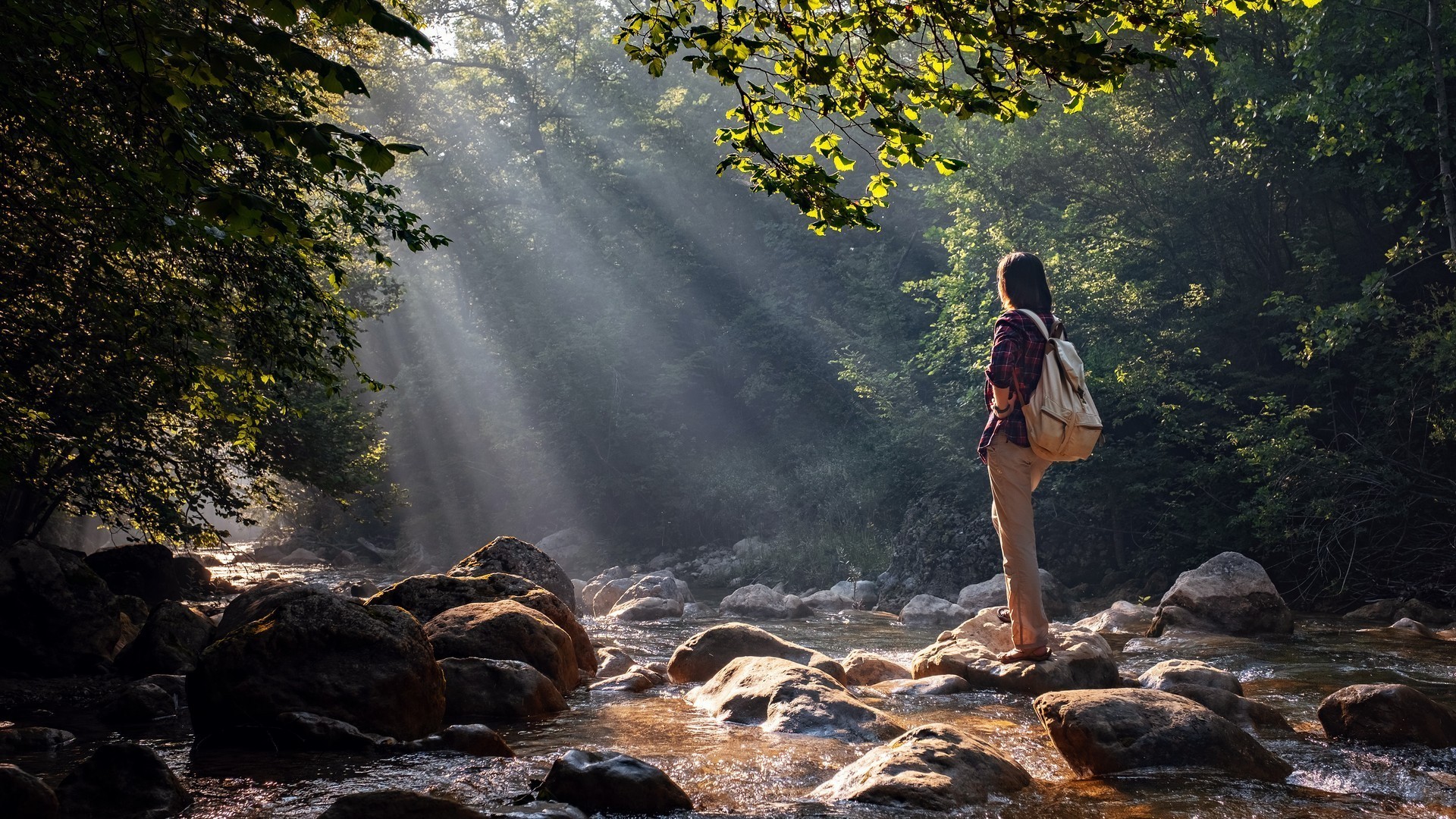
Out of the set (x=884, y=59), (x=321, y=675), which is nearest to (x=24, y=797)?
(x=321, y=675)

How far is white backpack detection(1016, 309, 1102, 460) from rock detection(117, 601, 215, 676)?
22.2 ft

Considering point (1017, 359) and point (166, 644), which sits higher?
point (1017, 359)

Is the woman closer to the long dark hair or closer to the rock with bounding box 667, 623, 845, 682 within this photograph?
the long dark hair

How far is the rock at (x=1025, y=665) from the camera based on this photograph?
605 cm

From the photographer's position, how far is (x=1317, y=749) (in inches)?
182

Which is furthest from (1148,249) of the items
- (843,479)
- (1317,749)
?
(1317,749)

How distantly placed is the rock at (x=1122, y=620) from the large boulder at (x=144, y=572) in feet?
39.3

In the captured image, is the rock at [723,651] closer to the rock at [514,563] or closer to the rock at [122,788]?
the rock at [514,563]

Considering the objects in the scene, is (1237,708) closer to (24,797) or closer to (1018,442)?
(1018,442)

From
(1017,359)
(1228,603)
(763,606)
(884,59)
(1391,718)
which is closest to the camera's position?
(884,59)

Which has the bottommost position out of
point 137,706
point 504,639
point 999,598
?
point 137,706

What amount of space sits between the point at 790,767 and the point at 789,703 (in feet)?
3.34

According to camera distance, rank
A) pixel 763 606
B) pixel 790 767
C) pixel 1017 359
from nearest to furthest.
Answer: pixel 790 767 < pixel 1017 359 < pixel 763 606

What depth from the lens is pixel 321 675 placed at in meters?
5.24
